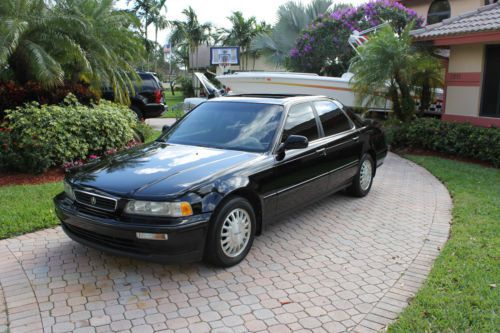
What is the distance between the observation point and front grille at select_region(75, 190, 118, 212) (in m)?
3.98

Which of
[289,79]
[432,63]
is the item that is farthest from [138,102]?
[432,63]

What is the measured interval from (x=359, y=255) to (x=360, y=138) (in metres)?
2.38

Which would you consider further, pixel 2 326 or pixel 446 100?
pixel 446 100

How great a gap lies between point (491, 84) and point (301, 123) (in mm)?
7248

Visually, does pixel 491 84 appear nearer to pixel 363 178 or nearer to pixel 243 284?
pixel 363 178

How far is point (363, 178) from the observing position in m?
6.97

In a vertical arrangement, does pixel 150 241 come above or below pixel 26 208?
above

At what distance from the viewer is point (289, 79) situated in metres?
14.2

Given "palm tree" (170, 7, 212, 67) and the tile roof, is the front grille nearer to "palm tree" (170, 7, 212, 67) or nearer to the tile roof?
the tile roof

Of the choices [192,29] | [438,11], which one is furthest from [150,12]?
[438,11]

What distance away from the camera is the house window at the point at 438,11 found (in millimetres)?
20078

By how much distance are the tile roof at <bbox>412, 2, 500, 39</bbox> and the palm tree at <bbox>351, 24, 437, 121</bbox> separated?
1.87ft

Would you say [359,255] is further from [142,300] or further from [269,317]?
[142,300]

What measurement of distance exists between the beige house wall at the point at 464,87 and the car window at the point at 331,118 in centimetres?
585
